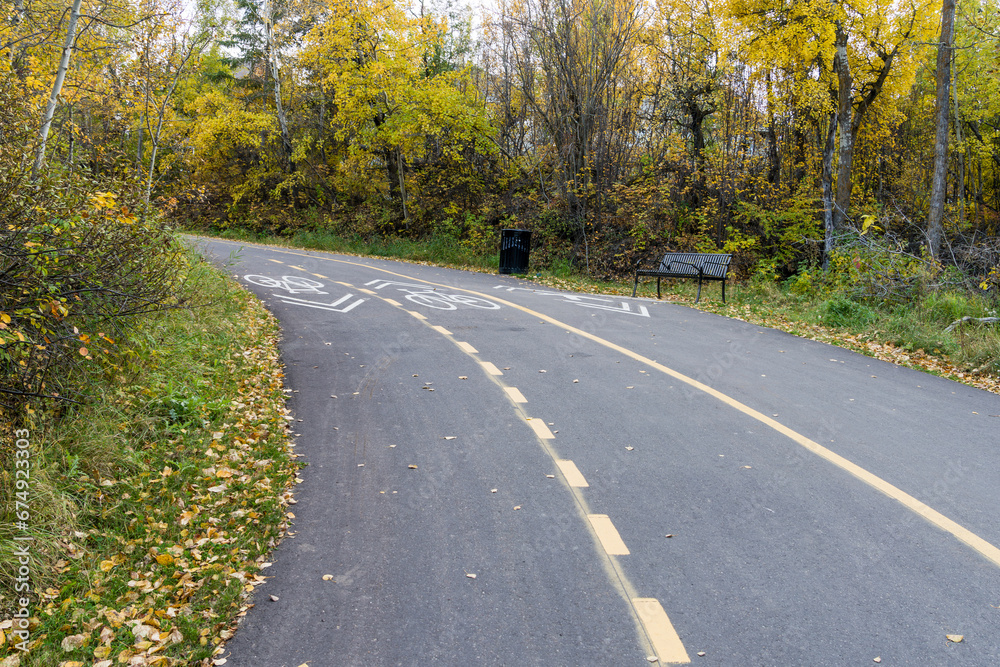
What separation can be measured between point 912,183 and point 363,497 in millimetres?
26301

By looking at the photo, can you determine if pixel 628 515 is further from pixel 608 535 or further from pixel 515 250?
pixel 515 250

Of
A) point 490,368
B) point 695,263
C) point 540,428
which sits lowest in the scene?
point 540,428

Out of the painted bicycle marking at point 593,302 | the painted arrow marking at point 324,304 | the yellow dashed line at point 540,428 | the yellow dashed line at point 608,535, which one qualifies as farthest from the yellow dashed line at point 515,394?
the painted bicycle marking at point 593,302

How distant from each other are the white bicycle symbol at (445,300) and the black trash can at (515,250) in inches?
254

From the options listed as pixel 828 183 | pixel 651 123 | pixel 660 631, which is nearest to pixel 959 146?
pixel 828 183

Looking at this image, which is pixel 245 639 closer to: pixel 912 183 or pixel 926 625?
pixel 926 625

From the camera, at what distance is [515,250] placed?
2102cm

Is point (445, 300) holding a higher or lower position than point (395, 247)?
lower

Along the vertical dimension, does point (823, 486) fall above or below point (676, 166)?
below

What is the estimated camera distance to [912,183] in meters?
24.5

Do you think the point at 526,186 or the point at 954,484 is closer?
the point at 954,484

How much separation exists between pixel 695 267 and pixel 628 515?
12710 millimetres

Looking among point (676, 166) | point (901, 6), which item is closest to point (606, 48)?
point (676, 166)

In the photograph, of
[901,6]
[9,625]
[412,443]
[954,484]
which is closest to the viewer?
[9,625]
